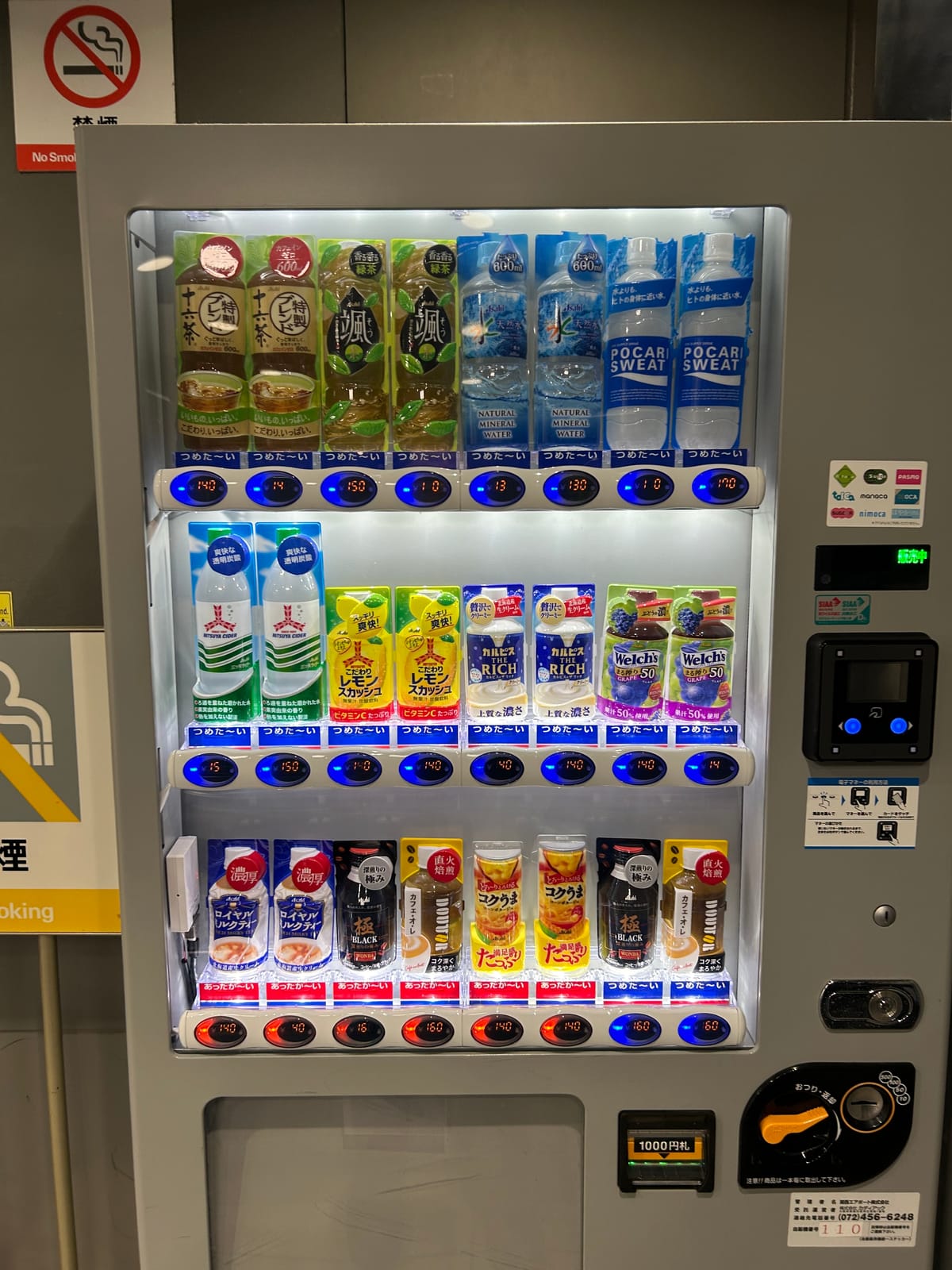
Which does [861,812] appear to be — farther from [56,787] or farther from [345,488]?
[56,787]

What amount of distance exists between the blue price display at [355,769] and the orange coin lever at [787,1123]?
94 cm

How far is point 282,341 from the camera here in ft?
5.09

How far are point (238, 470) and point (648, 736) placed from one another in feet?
2.76

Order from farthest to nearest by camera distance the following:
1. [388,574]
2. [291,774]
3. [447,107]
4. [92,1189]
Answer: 1. [92,1189]
2. [447,107]
3. [388,574]
4. [291,774]

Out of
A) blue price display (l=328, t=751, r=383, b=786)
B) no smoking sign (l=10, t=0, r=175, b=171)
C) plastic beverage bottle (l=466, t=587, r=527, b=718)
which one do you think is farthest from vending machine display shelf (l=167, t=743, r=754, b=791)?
no smoking sign (l=10, t=0, r=175, b=171)

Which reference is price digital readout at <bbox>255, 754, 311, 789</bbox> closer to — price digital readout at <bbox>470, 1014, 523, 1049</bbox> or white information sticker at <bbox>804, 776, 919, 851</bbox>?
price digital readout at <bbox>470, 1014, 523, 1049</bbox>

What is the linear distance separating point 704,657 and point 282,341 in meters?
0.94

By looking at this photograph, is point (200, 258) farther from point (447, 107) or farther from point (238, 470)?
point (447, 107)

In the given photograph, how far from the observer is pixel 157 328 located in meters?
1.59

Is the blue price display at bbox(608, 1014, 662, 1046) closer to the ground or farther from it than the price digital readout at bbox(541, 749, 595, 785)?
closer to the ground

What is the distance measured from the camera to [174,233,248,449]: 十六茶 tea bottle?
1.54 m

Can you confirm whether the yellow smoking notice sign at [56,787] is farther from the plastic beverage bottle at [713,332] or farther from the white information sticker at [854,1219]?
the white information sticker at [854,1219]

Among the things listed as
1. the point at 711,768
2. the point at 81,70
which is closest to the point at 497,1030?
the point at 711,768

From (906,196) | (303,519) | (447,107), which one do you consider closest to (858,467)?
(906,196)
